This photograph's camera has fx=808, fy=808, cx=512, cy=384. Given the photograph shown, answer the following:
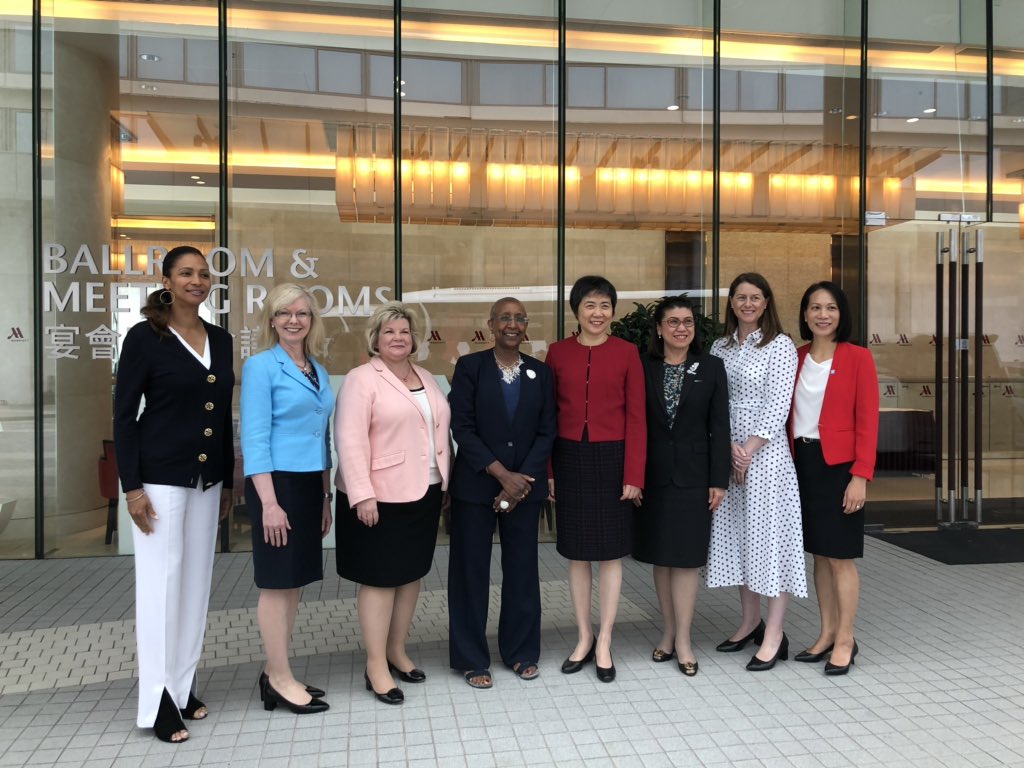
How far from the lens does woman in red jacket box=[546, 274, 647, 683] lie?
13.1 ft

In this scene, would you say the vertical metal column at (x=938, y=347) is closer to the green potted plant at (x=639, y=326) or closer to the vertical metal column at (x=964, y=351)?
the vertical metal column at (x=964, y=351)

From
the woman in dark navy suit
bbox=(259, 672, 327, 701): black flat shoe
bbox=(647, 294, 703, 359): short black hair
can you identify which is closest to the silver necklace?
the woman in dark navy suit

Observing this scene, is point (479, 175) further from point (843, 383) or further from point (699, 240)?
point (843, 383)

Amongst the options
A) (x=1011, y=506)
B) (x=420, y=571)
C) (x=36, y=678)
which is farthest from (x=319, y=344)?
(x=1011, y=506)

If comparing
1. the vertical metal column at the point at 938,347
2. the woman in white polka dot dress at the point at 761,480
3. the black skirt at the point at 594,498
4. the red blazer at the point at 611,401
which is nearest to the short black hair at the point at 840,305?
the woman in white polka dot dress at the point at 761,480

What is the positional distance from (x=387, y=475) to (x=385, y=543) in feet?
1.06

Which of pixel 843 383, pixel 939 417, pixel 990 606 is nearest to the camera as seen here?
pixel 843 383

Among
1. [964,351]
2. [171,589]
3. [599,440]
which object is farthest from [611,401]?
[964,351]

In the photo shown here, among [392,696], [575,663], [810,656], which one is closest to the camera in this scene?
[392,696]

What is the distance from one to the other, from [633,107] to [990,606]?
537 cm

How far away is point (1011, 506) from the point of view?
855 centimetres

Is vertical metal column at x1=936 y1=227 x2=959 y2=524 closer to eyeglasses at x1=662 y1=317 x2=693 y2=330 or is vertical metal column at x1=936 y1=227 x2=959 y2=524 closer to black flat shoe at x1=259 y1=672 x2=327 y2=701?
eyeglasses at x1=662 y1=317 x2=693 y2=330

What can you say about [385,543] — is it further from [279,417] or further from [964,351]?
[964,351]

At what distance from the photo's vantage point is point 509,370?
396cm
